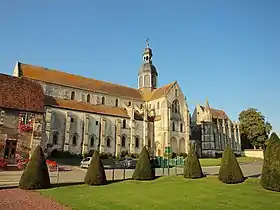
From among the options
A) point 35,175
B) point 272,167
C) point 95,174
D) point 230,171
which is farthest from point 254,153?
point 35,175

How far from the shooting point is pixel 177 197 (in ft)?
41.3

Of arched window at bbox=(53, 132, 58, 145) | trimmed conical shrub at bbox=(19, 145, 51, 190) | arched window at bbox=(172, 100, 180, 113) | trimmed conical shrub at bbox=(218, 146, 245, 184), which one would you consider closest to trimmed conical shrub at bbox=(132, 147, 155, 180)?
trimmed conical shrub at bbox=(218, 146, 245, 184)

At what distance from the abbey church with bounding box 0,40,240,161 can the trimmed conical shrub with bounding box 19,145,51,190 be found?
23.2 m

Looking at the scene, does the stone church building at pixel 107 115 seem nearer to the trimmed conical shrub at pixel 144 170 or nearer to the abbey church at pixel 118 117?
the abbey church at pixel 118 117

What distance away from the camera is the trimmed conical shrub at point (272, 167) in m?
13.9

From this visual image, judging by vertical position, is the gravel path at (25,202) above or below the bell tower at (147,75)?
below

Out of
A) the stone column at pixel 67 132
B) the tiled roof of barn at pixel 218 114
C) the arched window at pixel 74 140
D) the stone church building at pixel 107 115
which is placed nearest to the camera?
the stone column at pixel 67 132

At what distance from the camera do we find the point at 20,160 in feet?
82.1

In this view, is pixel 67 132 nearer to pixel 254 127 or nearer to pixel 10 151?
pixel 10 151

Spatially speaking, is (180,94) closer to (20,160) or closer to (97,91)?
(97,91)

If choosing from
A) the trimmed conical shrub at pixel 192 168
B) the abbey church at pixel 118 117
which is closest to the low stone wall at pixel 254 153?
the abbey church at pixel 118 117

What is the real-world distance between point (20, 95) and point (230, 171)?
73.2 feet

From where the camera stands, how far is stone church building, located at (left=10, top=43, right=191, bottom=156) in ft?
137

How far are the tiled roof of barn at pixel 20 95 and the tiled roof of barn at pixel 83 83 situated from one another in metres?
16.0
